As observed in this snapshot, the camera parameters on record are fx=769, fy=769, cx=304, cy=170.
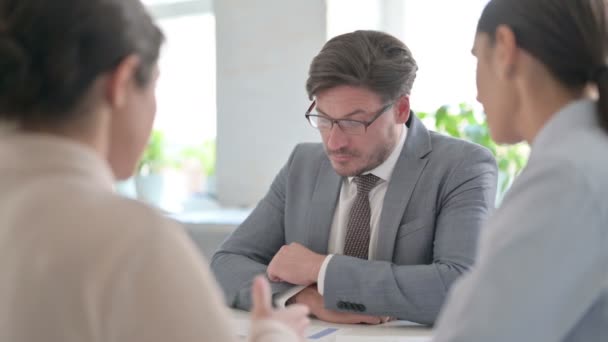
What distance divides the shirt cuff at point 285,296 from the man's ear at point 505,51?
3.71ft

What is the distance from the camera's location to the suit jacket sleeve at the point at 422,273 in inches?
86.7

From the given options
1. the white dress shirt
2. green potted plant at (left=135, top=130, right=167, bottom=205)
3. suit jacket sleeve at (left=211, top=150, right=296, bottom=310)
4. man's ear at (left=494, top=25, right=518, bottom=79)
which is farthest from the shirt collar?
green potted plant at (left=135, top=130, right=167, bottom=205)

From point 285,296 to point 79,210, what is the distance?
146 cm

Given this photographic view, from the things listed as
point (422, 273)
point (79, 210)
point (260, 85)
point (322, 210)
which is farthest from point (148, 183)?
point (79, 210)

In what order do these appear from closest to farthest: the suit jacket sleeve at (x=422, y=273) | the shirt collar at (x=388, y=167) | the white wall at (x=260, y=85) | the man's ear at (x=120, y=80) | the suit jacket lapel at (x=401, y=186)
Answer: the man's ear at (x=120, y=80)
the suit jacket sleeve at (x=422, y=273)
the suit jacket lapel at (x=401, y=186)
the shirt collar at (x=388, y=167)
the white wall at (x=260, y=85)

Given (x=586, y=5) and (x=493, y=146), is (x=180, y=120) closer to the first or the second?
(x=493, y=146)

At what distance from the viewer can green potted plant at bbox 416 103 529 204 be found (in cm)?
342

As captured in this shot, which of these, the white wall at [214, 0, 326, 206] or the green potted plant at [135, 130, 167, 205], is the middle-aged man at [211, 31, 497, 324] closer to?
the white wall at [214, 0, 326, 206]

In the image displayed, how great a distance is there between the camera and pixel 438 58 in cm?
387

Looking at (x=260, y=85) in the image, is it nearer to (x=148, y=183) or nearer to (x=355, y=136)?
(x=148, y=183)

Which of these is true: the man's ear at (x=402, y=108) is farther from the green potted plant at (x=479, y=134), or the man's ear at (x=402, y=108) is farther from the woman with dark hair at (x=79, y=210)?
the woman with dark hair at (x=79, y=210)

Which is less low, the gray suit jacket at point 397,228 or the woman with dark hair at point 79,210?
the woman with dark hair at point 79,210

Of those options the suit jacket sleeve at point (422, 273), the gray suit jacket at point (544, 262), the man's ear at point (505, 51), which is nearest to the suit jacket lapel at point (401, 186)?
the suit jacket sleeve at point (422, 273)

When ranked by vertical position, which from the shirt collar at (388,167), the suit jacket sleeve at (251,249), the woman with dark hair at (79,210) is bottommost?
the suit jacket sleeve at (251,249)
